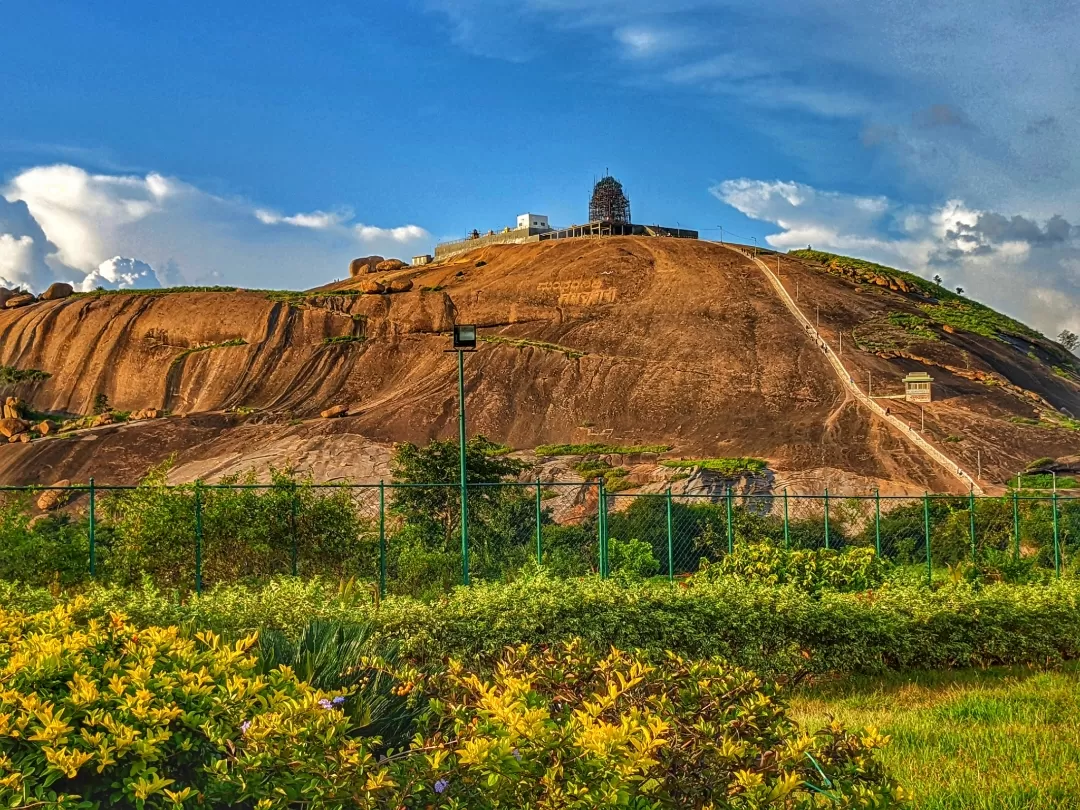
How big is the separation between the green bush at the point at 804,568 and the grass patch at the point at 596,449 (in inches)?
1246

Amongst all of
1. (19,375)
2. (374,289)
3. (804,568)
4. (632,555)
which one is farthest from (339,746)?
(19,375)

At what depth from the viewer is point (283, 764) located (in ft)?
11.1

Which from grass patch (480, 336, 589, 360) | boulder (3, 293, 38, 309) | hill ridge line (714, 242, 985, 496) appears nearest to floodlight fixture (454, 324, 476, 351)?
hill ridge line (714, 242, 985, 496)

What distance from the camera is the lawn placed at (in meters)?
6.33

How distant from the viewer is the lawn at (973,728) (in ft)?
20.8

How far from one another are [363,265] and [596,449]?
4468cm

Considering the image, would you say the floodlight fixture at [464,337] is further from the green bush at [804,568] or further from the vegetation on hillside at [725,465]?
the vegetation on hillside at [725,465]

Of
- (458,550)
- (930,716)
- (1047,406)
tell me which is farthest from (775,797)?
(1047,406)

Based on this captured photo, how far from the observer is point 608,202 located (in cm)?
9775

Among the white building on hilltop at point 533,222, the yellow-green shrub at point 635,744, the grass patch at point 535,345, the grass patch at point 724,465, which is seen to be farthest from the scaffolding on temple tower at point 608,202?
the yellow-green shrub at point 635,744

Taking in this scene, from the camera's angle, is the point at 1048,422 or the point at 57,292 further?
the point at 57,292

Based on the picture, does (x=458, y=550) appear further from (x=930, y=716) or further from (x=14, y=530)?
(x=930, y=716)

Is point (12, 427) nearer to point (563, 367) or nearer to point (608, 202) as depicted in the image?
point (563, 367)

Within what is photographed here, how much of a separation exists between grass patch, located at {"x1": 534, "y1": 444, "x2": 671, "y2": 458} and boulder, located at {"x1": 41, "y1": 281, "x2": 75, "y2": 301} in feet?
151
